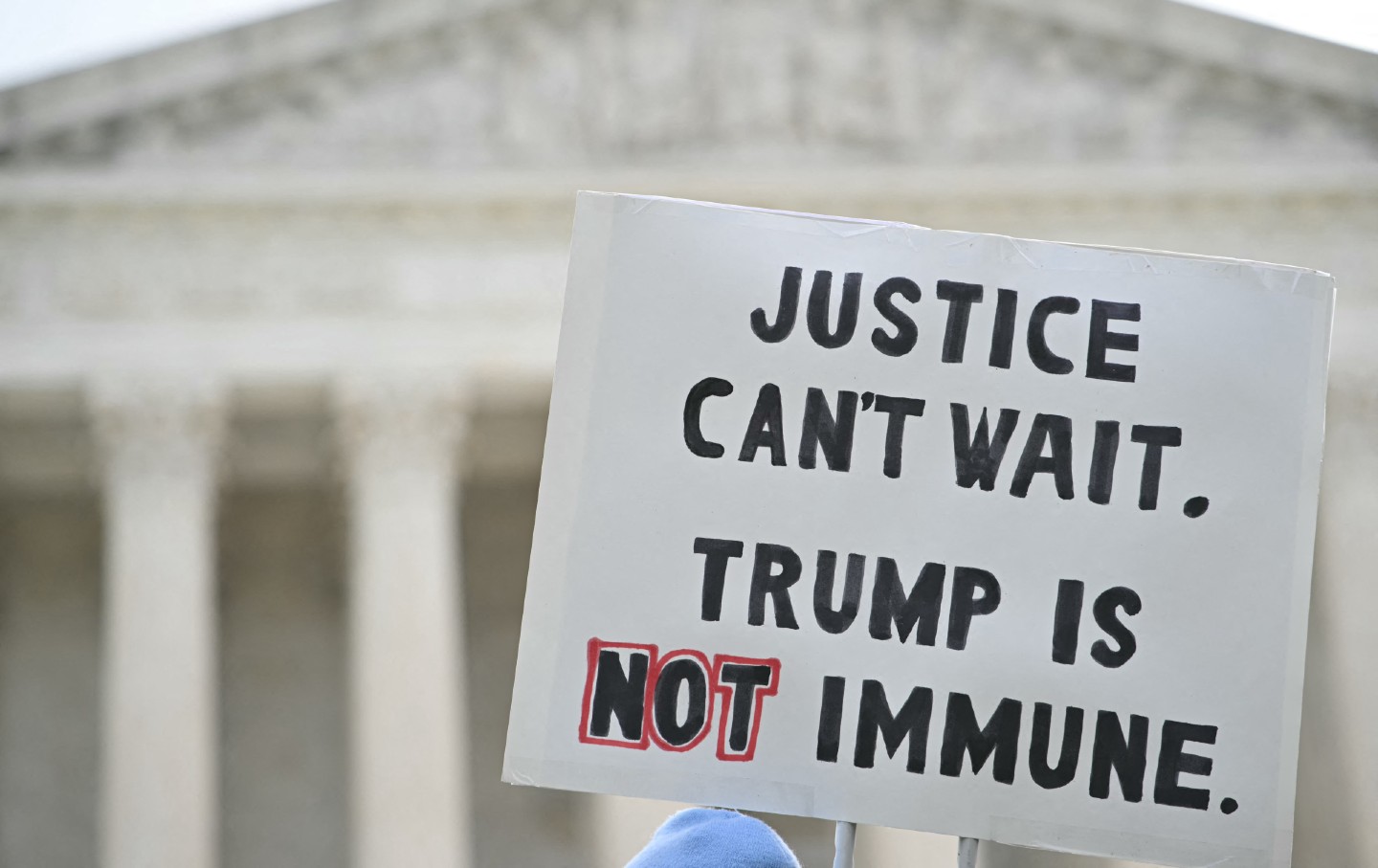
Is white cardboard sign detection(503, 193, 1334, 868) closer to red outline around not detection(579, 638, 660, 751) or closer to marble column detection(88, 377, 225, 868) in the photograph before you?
red outline around not detection(579, 638, 660, 751)

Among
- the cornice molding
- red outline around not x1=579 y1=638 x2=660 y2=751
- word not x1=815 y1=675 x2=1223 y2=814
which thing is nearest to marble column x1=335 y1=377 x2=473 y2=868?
the cornice molding

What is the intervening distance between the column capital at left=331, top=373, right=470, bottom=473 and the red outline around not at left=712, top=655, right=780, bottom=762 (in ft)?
66.2

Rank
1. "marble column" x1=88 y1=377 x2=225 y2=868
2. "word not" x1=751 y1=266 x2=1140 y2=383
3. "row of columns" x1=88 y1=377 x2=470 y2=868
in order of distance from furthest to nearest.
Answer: "row of columns" x1=88 y1=377 x2=470 y2=868, "marble column" x1=88 y1=377 x2=225 y2=868, "word not" x1=751 y1=266 x2=1140 y2=383

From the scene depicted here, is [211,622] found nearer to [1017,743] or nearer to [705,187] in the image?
[705,187]

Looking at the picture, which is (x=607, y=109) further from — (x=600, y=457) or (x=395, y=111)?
(x=600, y=457)

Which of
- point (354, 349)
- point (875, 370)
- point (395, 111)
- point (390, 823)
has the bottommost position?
point (390, 823)

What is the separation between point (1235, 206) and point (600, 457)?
2337cm

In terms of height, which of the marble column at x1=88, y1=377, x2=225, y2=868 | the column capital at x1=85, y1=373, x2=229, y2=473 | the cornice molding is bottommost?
the marble column at x1=88, y1=377, x2=225, y2=868

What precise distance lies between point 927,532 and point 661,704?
0.93 m

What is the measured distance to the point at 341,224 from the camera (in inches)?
998

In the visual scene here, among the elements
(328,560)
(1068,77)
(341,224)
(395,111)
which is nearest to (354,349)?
(341,224)

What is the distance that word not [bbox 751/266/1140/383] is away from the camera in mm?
5090

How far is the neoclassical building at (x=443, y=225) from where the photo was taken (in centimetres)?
2398

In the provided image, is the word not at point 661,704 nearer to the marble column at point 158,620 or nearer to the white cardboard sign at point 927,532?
the white cardboard sign at point 927,532
